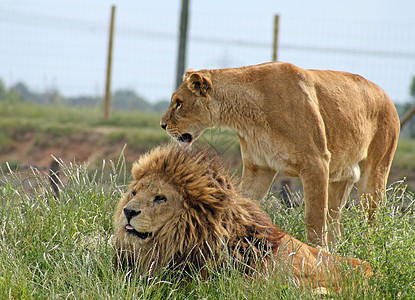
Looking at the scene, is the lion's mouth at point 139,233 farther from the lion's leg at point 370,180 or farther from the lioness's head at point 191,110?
the lion's leg at point 370,180

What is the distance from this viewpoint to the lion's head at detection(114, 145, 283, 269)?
3.52 m

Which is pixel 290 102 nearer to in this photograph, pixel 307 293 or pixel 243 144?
pixel 243 144

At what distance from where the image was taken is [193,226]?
3557mm

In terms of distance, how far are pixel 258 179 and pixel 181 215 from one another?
5.26 feet

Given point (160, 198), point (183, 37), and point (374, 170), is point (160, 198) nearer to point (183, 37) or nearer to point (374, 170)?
point (374, 170)

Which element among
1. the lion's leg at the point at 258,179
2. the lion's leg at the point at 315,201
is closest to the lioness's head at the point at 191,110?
the lion's leg at the point at 258,179

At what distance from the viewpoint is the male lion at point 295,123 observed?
15.2ft

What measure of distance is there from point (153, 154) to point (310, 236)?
58.6 inches

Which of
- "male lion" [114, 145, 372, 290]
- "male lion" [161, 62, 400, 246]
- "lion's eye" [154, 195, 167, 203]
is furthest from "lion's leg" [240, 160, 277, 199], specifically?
"lion's eye" [154, 195, 167, 203]

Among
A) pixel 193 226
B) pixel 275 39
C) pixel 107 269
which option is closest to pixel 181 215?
pixel 193 226

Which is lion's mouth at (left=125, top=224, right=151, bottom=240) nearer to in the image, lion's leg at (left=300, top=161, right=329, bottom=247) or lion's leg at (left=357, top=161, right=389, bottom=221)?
lion's leg at (left=300, top=161, right=329, bottom=247)

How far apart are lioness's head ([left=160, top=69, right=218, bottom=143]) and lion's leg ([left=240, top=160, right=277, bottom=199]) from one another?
0.51 meters

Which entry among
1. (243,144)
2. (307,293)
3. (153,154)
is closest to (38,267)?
(153,154)

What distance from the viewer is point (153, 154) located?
3.83 meters
